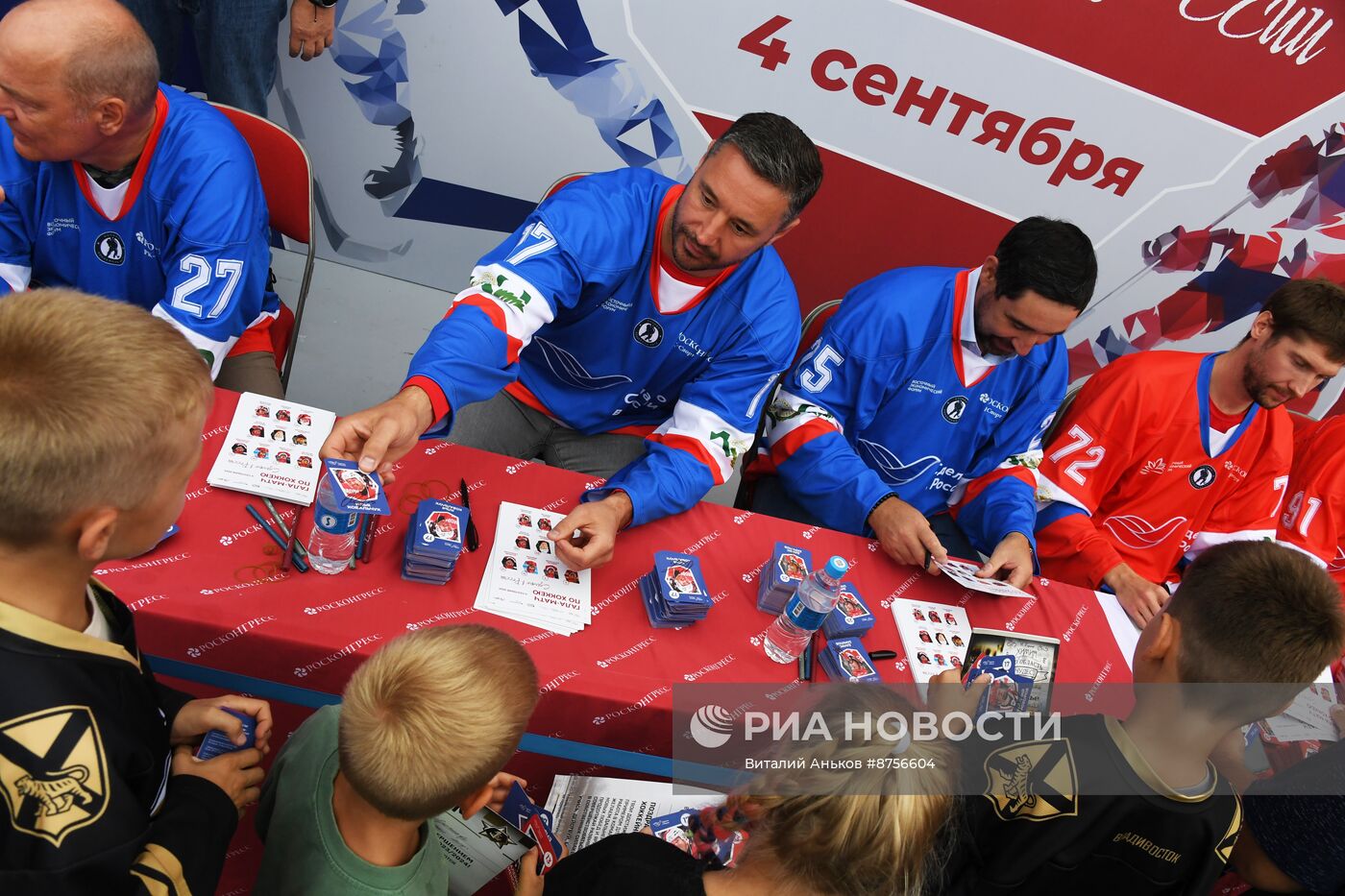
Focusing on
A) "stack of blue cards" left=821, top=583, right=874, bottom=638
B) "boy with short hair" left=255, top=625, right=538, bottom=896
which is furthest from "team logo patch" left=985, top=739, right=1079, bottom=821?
"boy with short hair" left=255, top=625, right=538, bottom=896

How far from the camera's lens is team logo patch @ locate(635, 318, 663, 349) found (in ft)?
8.73

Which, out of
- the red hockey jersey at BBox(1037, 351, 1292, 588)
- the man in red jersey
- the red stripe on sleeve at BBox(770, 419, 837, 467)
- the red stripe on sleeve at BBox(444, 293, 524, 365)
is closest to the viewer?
the red stripe on sleeve at BBox(444, 293, 524, 365)

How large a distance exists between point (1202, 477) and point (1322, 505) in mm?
661

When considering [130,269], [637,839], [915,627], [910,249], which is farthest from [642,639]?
[910,249]

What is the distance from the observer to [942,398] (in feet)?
9.67

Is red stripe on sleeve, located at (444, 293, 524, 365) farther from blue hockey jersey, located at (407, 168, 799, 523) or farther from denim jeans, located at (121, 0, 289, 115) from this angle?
denim jeans, located at (121, 0, 289, 115)

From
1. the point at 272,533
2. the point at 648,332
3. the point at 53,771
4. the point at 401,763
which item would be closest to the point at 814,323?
the point at 648,332

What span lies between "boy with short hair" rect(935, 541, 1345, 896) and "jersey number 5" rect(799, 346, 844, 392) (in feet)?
4.40

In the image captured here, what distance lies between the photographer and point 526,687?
1406 mm

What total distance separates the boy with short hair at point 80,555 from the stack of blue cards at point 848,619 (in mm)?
1364

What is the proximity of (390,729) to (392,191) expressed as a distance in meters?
3.27

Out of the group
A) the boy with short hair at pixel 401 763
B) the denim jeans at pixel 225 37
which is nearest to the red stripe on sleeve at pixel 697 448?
the boy with short hair at pixel 401 763

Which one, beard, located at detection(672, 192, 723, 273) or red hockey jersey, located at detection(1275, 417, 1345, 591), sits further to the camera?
red hockey jersey, located at detection(1275, 417, 1345, 591)

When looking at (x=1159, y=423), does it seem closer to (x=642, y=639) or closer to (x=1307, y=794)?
(x=1307, y=794)
